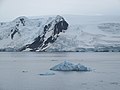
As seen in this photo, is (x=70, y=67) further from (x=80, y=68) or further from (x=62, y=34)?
(x=62, y=34)

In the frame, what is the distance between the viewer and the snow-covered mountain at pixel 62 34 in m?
97.4

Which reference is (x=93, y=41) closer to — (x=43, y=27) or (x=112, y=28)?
(x=112, y=28)

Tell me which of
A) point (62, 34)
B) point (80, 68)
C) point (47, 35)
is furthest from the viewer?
point (47, 35)

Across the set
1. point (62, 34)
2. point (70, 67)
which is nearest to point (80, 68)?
point (70, 67)

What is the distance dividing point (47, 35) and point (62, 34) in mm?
10180

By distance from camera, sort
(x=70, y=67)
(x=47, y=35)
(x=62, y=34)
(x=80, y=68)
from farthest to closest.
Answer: (x=47, y=35), (x=62, y=34), (x=70, y=67), (x=80, y=68)

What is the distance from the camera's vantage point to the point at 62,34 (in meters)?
107

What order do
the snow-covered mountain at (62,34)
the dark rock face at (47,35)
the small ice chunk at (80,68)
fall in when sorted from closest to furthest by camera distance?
1. the small ice chunk at (80,68)
2. the snow-covered mountain at (62,34)
3. the dark rock face at (47,35)

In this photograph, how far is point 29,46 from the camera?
115 m

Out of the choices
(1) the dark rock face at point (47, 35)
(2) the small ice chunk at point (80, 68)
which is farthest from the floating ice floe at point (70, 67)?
(1) the dark rock face at point (47, 35)

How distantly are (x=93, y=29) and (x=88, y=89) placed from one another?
3289 inches

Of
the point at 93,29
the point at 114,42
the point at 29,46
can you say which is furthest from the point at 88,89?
the point at 29,46

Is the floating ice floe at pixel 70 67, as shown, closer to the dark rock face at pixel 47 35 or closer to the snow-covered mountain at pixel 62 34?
the snow-covered mountain at pixel 62 34

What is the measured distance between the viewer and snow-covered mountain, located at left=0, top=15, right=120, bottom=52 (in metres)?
97.4
